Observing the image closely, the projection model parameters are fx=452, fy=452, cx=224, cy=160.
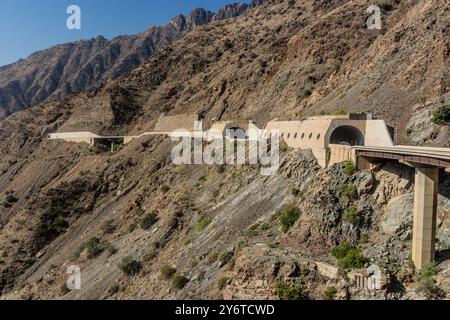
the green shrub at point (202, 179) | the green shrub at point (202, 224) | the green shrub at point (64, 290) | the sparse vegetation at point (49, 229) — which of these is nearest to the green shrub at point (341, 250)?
the green shrub at point (202, 224)

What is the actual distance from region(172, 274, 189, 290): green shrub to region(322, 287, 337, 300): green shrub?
1002cm

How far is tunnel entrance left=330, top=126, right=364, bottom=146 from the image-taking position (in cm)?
3932

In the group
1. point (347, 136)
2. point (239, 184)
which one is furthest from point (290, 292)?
point (347, 136)

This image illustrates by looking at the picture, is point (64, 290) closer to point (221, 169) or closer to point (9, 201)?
point (221, 169)

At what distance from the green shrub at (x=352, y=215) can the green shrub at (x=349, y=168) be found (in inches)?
107

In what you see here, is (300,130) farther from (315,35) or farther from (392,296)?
(315,35)

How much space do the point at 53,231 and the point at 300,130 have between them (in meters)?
33.8

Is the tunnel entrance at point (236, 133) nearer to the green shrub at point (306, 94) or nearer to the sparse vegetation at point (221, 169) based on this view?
the sparse vegetation at point (221, 169)

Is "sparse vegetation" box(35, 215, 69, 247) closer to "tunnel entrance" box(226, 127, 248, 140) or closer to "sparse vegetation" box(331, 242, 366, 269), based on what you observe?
"tunnel entrance" box(226, 127, 248, 140)

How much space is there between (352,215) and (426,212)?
5.18 meters

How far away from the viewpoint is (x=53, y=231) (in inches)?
2183

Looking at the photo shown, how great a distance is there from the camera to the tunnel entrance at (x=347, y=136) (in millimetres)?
39322

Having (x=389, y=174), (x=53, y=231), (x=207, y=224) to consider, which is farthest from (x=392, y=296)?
(x=53, y=231)

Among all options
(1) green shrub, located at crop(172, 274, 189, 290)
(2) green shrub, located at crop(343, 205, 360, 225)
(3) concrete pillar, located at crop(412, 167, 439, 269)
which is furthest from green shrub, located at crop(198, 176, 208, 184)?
(3) concrete pillar, located at crop(412, 167, 439, 269)
